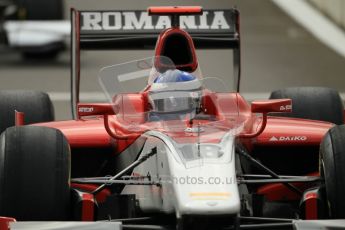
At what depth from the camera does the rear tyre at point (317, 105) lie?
432 inches

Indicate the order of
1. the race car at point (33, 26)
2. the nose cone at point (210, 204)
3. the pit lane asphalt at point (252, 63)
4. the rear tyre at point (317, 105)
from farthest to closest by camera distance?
the race car at point (33, 26), the pit lane asphalt at point (252, 63), the rear tyre at point (317, 105), the nose cone at point (210, 204)

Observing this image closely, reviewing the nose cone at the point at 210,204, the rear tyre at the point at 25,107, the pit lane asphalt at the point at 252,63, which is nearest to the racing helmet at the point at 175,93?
the nose cone at the point at 210,204

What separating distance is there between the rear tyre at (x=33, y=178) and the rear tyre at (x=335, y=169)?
1569mm

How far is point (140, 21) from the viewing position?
38.3 ft

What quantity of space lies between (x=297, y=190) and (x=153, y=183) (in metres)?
1.28

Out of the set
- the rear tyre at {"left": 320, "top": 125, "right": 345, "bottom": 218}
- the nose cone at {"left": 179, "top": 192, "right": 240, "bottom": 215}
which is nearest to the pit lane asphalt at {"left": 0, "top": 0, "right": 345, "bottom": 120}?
the rear tyre at {"left": 320, "top": 125, "right": 345, "bottom": 218}

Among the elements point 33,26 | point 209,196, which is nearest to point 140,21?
point 209,196

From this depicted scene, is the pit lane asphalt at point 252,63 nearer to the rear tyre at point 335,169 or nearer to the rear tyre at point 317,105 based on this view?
the rear tyre at point 317,105

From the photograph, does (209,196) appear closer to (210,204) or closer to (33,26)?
(210,204)

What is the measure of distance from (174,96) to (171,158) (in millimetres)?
966

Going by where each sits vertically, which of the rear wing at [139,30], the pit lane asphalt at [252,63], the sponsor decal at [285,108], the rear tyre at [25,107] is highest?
the rear wing at [139,30]

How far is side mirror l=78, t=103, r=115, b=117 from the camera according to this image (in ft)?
28.4

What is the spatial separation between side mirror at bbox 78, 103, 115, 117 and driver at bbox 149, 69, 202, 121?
1.16 ft

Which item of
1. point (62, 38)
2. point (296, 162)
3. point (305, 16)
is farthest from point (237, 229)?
point (305, 16)
